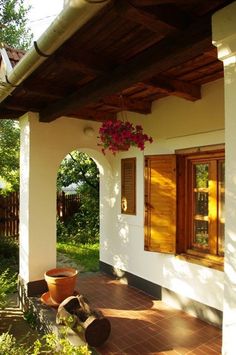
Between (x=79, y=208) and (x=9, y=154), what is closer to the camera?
(x=9, y=154)

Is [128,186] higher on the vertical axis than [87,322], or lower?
higher

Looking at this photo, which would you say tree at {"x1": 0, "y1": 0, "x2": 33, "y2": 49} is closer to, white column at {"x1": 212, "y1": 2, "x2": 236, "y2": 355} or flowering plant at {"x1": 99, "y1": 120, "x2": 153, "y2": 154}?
flowering plant at {"x1": 99, "y1": 120, "x2": 153, "y2": 154}

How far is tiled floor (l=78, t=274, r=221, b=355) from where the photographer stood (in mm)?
3764

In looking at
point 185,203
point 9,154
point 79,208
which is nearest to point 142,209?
point 185,203

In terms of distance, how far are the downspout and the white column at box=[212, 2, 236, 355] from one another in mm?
843

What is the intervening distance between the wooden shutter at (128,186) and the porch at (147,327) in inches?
64.4

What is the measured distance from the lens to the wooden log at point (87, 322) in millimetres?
3648

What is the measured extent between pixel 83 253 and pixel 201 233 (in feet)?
16.3

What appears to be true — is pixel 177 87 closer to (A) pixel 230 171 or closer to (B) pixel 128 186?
(B) pixel 128 186

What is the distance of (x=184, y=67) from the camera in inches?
154

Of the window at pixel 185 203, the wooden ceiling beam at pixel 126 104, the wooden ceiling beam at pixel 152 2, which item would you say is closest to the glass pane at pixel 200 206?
the window at pixel 185 203

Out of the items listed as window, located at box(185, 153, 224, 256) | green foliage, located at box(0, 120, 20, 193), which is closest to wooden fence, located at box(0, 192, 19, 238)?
green foliage, located at box(0, 120, 20, 193)

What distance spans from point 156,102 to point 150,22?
131 inches

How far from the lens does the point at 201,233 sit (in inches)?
195
